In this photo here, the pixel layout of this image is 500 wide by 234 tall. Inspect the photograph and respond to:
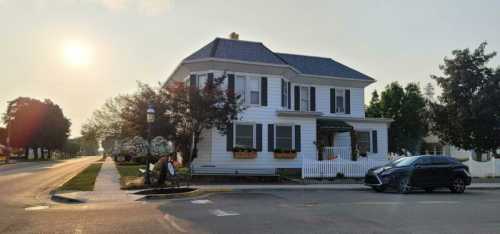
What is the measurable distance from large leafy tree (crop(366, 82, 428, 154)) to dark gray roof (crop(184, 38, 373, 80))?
1360cm

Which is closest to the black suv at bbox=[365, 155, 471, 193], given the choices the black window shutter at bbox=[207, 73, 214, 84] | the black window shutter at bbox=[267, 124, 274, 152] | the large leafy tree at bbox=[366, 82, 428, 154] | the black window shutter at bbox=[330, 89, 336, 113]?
the black window shutter at bbox=[267, 124, 274, 152]

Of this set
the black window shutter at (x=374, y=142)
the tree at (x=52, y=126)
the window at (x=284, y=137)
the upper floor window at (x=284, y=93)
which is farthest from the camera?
the tree at (x=52, y=126)

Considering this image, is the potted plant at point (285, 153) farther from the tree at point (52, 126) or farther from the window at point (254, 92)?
the tree at point (52, 126)

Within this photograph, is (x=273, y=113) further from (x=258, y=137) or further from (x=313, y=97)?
(x=313, y=97)

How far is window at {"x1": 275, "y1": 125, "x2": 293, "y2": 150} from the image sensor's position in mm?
27922

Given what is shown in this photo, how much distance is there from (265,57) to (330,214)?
1733 centimetres

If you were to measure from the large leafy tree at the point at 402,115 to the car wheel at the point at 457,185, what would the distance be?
85.2 feet

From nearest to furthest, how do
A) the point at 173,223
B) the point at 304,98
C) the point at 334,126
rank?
the point at 173,223 < the point at 334,126 < the point at 304,98

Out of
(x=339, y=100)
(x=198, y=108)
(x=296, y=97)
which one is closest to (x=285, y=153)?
(x=296, y=97)

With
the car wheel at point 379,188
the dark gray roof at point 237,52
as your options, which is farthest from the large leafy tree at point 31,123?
the car wheel at point 379,188

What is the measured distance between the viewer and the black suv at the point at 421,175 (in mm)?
19016

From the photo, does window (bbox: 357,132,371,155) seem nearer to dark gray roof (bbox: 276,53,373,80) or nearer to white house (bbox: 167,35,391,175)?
white house (bbox: 167,35,391,175)

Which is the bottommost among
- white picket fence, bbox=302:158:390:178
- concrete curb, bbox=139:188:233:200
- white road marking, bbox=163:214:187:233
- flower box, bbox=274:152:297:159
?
concrete curb, bbox=139:188:233:200

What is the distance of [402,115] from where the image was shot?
46156 mm
